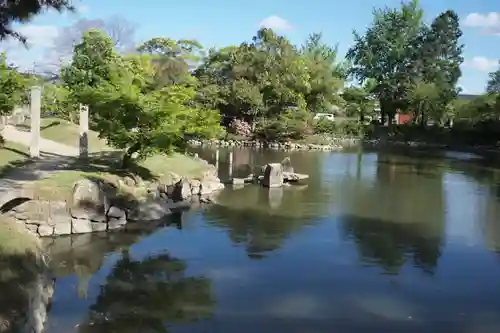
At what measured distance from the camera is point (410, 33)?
53.8m

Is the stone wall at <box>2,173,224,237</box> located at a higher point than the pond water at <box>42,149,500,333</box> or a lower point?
higher

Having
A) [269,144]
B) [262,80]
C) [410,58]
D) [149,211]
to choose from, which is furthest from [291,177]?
[410,58]

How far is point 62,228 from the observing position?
12266 mm

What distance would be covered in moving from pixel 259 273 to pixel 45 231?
4870 millimetres

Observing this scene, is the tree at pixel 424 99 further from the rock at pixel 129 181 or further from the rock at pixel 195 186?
the rock at pixel 129 181

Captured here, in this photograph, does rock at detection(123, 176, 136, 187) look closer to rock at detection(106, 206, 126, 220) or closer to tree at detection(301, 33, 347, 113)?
rock at detection(106, 206, 126, 220)

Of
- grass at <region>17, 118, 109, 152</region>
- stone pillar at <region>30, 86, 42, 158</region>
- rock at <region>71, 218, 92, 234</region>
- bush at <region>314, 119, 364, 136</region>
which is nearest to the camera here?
rock at <region>71, 218, 92, 234</region>

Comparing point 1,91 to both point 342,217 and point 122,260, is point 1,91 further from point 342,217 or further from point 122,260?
point 342,217

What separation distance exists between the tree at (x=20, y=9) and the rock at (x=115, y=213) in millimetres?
6334

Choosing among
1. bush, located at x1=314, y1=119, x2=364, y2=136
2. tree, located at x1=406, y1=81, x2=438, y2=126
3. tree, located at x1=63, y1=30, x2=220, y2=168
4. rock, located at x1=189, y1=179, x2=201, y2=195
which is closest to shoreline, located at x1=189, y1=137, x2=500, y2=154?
bush, located at x1=314, y1=119, x2=364, y2=136

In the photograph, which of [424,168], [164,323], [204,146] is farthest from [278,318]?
[204,146]

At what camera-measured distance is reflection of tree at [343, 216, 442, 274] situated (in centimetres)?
1159

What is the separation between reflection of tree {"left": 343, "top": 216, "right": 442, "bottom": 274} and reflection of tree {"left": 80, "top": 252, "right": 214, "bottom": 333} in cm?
399

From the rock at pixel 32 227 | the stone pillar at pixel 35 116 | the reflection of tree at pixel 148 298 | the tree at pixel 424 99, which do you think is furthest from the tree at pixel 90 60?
the tree at pixel 424 99
